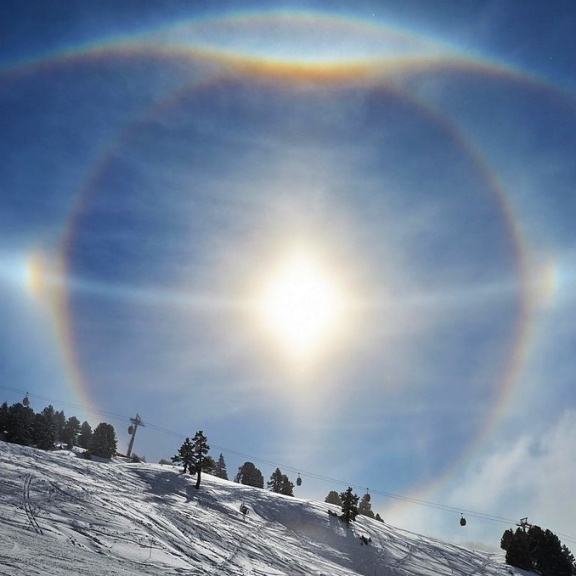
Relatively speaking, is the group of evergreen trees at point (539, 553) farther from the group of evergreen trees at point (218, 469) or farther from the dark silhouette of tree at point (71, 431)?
the dark silhouette of tree at point (71, 431)

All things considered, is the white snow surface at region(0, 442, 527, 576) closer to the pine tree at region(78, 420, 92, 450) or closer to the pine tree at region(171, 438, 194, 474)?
the pine tree at region(171, 438, 194, 474)

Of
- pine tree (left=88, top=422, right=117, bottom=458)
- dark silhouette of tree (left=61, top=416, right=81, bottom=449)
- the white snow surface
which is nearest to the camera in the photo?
the white snow surface

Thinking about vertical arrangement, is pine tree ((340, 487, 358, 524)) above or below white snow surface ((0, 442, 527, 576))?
above

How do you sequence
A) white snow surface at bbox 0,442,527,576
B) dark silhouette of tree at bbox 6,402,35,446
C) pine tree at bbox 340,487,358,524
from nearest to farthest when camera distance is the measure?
white snow surface at bbox 0,442,527,576
pine tree at bbox 340,487,358,524
dark silhouette of tree at bbox 6,402,35,446

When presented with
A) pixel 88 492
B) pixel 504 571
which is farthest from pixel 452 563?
pixel 88 492

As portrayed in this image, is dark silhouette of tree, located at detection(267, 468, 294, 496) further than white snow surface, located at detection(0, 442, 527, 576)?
Yes

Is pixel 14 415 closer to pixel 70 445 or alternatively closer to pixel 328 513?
pixel 70 445

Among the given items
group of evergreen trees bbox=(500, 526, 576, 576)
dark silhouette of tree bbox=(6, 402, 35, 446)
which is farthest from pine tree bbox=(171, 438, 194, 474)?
group of evergreen trees bbox=(500, 526, 576, 576)
